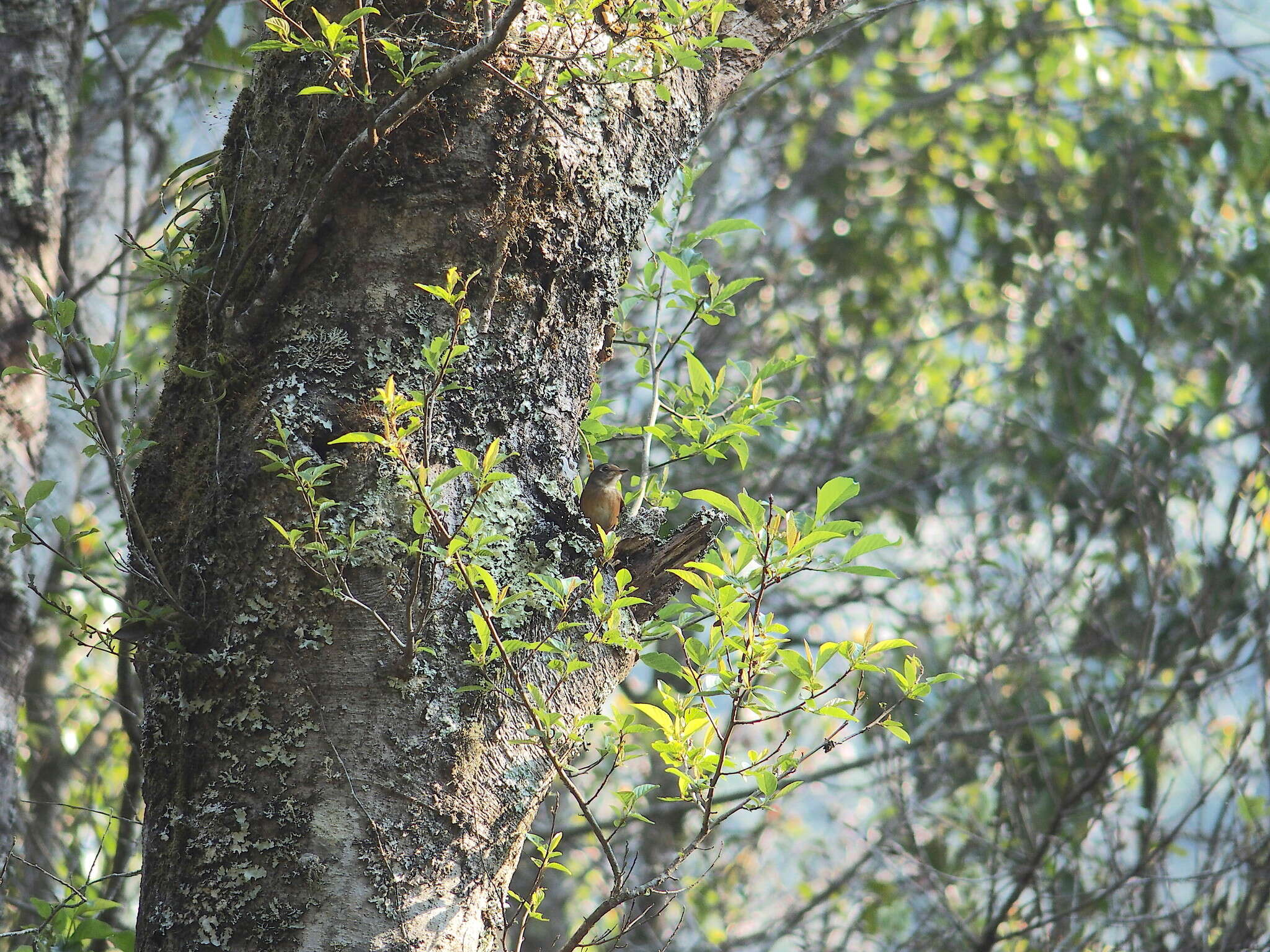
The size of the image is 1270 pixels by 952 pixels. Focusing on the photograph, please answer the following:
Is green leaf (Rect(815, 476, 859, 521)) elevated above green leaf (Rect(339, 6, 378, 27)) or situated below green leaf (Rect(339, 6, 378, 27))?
below

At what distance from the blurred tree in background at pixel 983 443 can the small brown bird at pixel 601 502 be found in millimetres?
438

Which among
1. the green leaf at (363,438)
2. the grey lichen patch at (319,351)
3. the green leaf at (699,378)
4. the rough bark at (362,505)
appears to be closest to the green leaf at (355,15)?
the rough bark at (362,505)

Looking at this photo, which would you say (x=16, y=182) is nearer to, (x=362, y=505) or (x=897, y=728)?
(x=362, y=505)

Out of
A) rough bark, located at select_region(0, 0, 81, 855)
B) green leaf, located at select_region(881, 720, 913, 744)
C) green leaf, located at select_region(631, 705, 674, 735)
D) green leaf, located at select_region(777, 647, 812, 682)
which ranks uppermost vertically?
rough bark, located at select_region(0, 0, 81, 855)

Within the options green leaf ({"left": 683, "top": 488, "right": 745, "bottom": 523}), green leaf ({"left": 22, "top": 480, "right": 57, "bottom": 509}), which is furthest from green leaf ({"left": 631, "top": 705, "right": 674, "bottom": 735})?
green leaf ({"left": 22, "top": 480, "right": 57, "bottom": 509})

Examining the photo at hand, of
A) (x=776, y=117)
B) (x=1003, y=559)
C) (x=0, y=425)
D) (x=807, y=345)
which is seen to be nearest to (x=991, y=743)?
(x=1003, y=559)

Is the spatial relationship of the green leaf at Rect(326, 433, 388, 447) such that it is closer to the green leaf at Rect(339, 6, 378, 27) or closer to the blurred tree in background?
the green leaf at Rect(339, 6, 378, 27)

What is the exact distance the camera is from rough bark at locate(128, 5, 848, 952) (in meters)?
1.35

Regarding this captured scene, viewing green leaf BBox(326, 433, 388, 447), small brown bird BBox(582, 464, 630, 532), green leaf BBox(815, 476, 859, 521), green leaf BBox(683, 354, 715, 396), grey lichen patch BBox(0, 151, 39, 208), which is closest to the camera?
green leaf BBox(326, 433, 388, 447)

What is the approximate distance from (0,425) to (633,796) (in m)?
1.94

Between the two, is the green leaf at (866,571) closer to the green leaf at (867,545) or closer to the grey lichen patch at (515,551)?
the green leaf at (867,545)

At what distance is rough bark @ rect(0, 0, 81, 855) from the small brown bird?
4.60ft

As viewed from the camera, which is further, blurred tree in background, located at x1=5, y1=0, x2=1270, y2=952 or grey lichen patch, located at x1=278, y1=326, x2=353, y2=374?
blurred tree in background, located at x1=5, y1=0, x2=1270, y2=952

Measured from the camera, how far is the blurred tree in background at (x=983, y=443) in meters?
3.73
